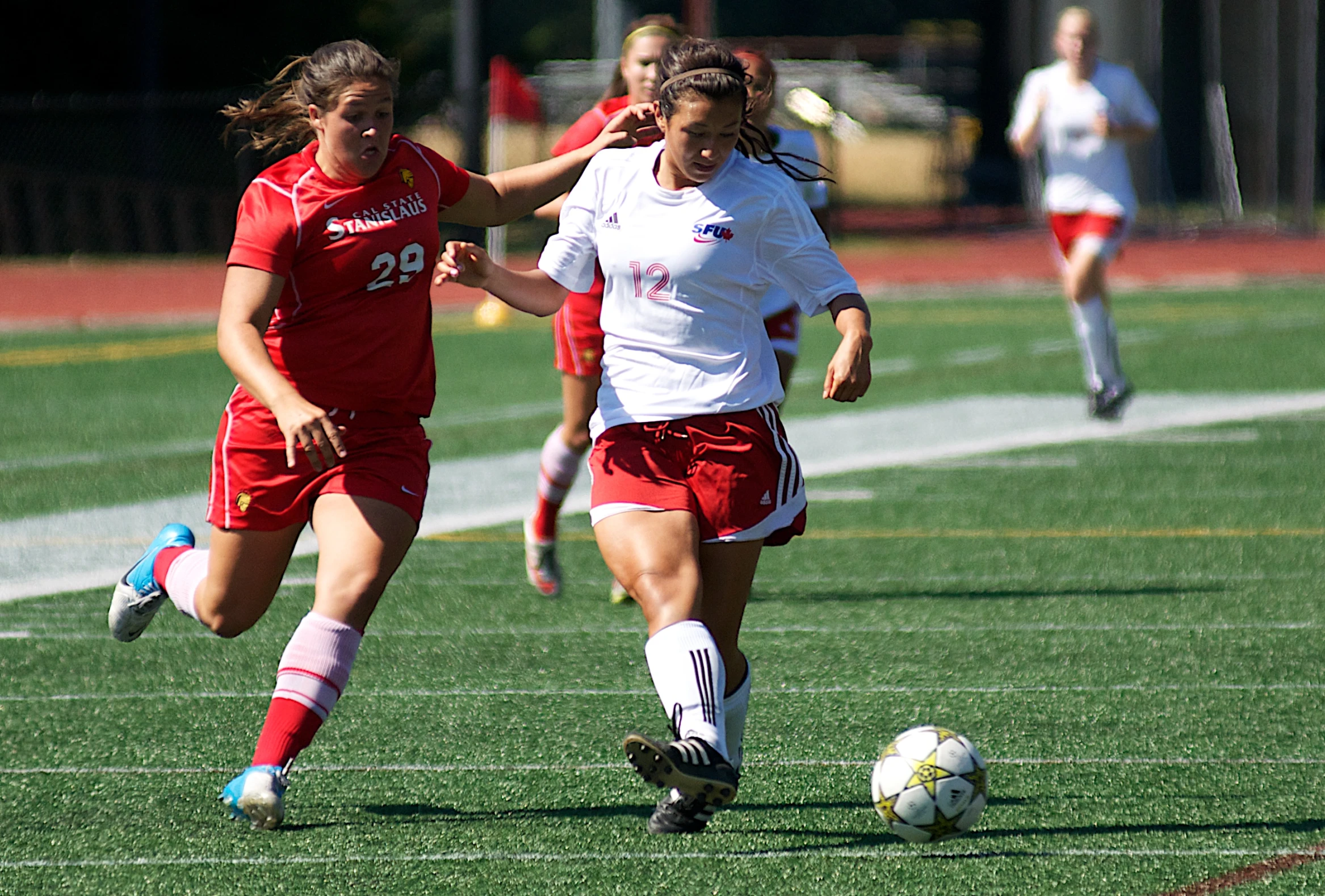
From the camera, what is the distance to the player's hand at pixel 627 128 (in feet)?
18.2

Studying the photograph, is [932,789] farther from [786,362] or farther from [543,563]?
[786,362]

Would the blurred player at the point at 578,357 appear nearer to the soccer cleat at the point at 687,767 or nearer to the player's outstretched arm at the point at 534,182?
→ the player's outstretched arm at the point at 534,182

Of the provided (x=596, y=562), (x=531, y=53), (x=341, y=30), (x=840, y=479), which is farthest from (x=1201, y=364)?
(x=531, y=53)

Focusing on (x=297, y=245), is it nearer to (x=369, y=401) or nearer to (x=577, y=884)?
(x=369, y=401)

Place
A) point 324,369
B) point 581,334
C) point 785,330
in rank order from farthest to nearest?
point 785,330, point 581,334, point 324,369

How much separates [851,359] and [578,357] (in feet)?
10.3

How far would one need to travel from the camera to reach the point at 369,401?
5.15 m

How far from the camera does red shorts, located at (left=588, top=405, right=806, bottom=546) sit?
4754mm

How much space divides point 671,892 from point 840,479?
6.69 m

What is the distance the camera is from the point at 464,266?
193 inches

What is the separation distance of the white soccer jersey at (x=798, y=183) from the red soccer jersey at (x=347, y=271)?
109 inches

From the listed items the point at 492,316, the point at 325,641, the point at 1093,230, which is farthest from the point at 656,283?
the point at 492,316

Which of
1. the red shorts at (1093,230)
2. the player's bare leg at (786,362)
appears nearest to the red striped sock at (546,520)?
the player's bare leg at (786,362)

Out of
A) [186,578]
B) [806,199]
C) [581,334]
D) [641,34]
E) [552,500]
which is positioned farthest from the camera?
[552,500]
